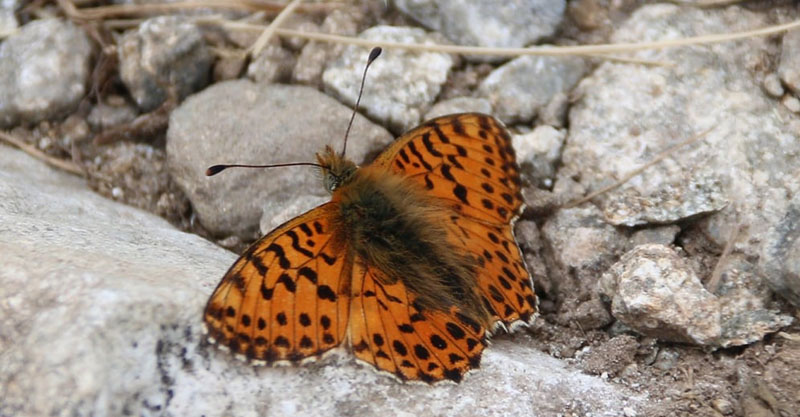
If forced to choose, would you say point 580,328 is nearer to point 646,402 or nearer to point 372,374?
point 646,402

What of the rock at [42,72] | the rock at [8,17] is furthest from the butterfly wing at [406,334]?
the rock at [8,17]

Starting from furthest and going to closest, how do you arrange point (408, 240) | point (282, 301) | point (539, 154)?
1. point (539, 154)
2. point (408, 240)
3. point (282, 301)

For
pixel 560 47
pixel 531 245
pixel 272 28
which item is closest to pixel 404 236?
pixel 531 245

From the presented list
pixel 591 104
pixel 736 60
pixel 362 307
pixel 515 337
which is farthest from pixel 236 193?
pixel 736 60

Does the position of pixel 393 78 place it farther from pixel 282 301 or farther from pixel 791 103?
pixel 791 103

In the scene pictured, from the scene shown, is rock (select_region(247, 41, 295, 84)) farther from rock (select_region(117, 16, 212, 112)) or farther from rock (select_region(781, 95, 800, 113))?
rock (select_region(781, 95, 800, 113))
